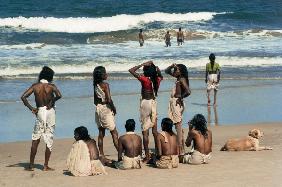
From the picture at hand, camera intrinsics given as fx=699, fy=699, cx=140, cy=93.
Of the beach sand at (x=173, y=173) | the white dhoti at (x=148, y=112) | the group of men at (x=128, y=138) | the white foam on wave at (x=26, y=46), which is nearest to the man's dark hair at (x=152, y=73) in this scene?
the white dhoti at (x=148, y=112)

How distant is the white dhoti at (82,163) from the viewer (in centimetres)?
956

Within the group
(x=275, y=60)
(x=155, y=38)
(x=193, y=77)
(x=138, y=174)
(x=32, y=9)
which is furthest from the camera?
(x=32, y=9)

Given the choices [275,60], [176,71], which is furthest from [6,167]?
[275,60]

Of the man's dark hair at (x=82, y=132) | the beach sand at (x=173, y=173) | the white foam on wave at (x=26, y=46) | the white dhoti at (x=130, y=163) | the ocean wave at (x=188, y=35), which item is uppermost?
the ocean wave at (x=188, y=35)

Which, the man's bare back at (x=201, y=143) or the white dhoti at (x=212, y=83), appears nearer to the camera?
the man's bare back at (x=201, y=143)

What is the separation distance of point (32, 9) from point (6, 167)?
137ft

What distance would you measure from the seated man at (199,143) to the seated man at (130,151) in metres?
0.77

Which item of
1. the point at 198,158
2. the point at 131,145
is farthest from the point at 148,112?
the point at 198,158

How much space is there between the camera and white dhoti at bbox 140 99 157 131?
1055cm

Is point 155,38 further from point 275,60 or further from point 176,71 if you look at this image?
point 176,71

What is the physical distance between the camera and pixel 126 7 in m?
53.5

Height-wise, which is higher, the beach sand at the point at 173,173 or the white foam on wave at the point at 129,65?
the white foam on wave at the point at 129,65

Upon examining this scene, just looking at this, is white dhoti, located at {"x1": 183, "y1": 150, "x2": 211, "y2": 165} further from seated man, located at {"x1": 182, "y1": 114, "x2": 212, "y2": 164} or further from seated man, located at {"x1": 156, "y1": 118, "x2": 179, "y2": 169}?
seated man, located at {"x1": 156, "y1": 118, "x2": 179, "y2": 169}

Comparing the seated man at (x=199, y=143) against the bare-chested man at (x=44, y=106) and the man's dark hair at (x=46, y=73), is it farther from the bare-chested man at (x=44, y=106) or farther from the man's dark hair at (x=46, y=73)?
the man's dark hair at (x=46, y=73)
